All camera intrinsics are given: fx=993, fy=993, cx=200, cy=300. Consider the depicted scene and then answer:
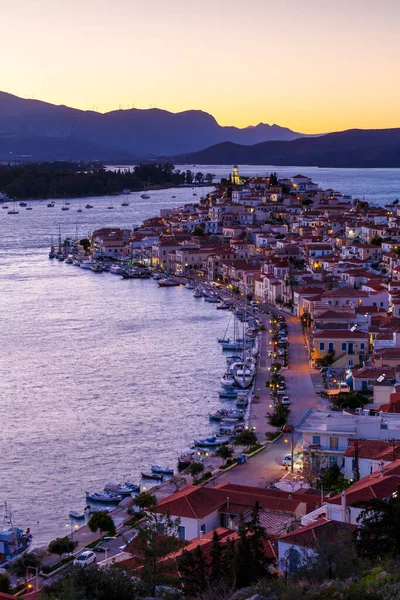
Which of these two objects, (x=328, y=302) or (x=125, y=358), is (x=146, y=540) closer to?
(x=125, y=358)

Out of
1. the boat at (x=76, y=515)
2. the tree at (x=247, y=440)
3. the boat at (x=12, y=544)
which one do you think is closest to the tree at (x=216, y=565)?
the boat at (x=12, y=544)

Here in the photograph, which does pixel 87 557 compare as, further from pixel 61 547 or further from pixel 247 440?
pixel 247 440

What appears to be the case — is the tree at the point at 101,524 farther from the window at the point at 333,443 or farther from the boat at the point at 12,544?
the window at the point at 333,443

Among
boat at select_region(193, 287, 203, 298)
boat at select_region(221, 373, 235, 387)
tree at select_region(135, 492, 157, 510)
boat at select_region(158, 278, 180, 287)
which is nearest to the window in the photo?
tree at select_region(135, 492, 157, 510)

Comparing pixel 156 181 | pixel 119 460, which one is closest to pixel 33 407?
pixel 119 460

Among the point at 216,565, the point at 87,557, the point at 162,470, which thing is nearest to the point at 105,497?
the point at 162,470
